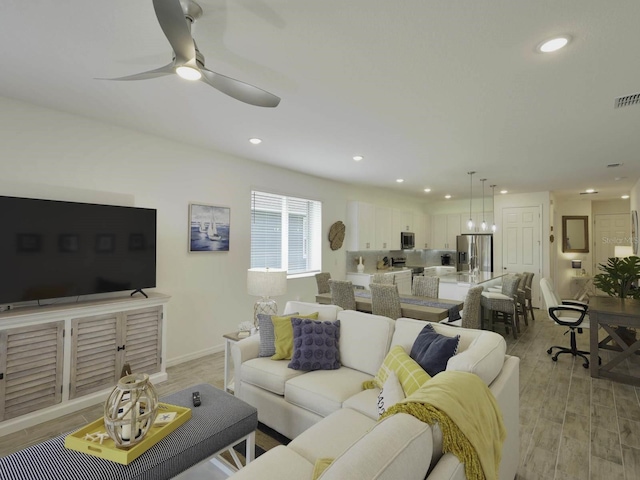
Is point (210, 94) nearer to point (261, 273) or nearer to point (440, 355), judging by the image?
point (261, 273)

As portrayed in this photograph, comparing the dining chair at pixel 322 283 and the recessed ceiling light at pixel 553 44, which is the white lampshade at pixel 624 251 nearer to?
the dining chair at pixel 322 283

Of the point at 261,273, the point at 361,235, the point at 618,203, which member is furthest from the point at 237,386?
the point at 618,203

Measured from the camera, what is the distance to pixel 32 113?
115 inches

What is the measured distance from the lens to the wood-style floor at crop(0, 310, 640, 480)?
220 cm

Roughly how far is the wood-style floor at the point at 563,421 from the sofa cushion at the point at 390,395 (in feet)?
3.59

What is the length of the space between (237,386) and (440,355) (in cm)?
172

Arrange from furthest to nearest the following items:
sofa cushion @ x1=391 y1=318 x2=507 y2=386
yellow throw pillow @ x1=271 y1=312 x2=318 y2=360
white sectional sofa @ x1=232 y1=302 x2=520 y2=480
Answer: yellow throw pillow @ x1=271 y1=312 x2=318 y2=360 < sofa cushion @ x1=391 y1=318 x2=507 y2=386 < white sectional sofa @ x1=232 y1=302 x2=520 y2=480

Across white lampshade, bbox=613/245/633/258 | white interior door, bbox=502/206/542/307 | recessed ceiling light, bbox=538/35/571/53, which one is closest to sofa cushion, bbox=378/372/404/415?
recessed ceiling light, bbox=538/35/571/53

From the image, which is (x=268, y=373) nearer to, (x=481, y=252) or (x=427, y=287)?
(x=427, y=287)

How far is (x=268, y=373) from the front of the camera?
253 centimetres

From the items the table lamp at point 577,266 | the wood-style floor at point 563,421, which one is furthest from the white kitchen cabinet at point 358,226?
the table lamp at point 577,266

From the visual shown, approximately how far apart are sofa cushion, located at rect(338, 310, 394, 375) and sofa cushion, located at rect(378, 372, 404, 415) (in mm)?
572

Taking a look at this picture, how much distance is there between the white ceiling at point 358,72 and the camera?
1.71 meters

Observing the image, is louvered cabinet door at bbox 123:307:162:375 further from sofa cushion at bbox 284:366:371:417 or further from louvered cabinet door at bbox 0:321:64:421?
sofa cushion at bbox 284:366:371:417
